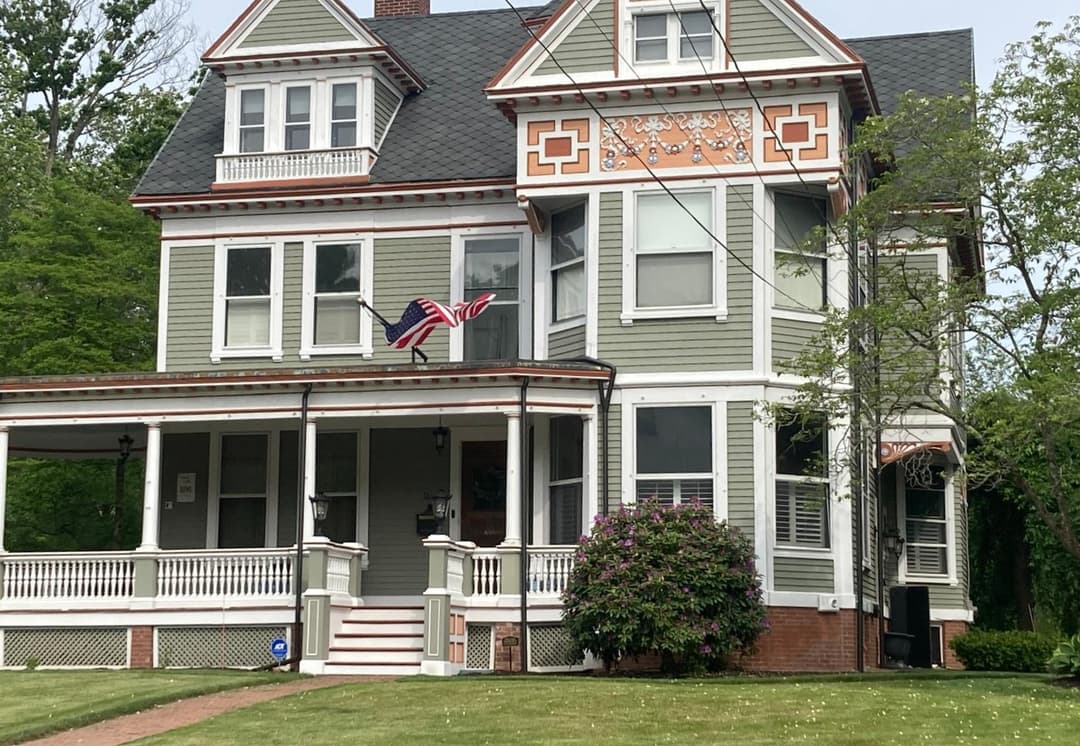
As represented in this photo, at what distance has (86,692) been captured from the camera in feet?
65.0

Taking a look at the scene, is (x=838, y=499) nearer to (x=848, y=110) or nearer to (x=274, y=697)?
(x=848, y=110)

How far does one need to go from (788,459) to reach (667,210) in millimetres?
3863

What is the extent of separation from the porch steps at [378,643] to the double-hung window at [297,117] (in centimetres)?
796

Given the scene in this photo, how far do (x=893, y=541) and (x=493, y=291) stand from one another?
745 centimetres

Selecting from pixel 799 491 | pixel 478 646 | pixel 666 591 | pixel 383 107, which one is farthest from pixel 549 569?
pixel 383 107

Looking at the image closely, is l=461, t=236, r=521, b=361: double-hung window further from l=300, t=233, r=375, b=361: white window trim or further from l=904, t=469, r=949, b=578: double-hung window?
l=904, t=469, r=949, b=578: double-hung window

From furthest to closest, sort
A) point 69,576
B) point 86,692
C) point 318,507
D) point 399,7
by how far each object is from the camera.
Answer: point 399,7
point 69,576
point 318,507
point 86,692

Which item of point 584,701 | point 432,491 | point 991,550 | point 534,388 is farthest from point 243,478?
point 991,550

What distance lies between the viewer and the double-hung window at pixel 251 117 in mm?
27750

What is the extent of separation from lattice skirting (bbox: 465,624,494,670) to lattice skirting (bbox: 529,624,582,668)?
571 mm

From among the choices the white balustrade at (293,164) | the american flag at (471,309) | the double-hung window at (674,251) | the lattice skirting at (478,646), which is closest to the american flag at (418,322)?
the american flag at (471,309)

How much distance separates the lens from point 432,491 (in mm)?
26344

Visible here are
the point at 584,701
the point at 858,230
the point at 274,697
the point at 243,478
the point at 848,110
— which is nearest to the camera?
the point at 584,701

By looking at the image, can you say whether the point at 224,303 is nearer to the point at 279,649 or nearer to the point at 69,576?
the point at 69,576
